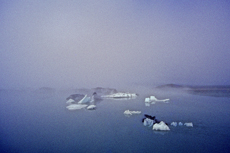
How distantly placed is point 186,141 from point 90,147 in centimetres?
374

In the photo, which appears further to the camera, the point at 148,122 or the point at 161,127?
the point at 148,122

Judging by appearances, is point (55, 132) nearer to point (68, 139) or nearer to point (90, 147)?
point (68, 139)

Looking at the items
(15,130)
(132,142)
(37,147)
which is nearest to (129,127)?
(132,142)

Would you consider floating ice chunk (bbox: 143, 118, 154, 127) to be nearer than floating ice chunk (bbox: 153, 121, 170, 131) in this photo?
No

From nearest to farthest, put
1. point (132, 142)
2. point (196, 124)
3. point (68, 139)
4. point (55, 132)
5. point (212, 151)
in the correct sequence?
point (212, 151)
point (132, 142)
point (68, 139)
point (55, 132)
point (196, 124)

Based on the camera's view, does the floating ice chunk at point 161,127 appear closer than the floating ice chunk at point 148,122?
Yes

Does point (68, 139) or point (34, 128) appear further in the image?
point (34, 128)

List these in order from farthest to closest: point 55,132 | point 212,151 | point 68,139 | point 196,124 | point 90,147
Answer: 1. point 196,124
2. point 55,132
3. point 68,139
4. point 90,147
5. point 212,151

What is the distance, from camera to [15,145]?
5320mm

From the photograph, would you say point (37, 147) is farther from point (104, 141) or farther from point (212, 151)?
point (212, 151)

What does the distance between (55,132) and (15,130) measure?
2309mm

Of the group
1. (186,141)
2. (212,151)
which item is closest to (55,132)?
(186,141)

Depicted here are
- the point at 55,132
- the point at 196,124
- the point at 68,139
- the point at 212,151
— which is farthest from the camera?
the point at 196,124

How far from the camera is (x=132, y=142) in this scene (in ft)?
17.7
